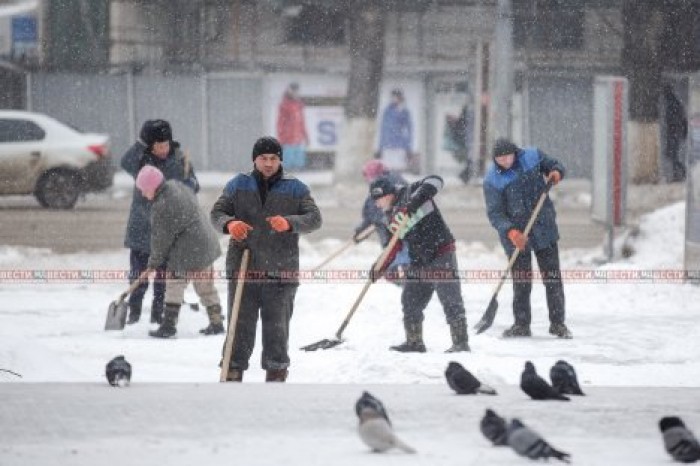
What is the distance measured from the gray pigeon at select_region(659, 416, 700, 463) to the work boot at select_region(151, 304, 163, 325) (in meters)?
5.84

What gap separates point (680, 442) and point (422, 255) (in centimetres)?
401

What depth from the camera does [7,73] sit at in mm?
21688

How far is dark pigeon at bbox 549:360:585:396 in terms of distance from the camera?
278 inches

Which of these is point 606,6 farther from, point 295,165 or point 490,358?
point 490,358

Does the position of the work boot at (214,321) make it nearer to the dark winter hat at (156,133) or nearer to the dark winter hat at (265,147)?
the dark winter hat at (156,133)

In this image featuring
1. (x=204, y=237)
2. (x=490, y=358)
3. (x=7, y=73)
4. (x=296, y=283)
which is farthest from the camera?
(x=7, y=73)

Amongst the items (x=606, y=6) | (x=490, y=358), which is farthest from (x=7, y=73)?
(x=490, y=358)

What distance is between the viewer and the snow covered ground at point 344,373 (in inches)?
233

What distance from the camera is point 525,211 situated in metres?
10.2

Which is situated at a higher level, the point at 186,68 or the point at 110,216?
the point at 186,68

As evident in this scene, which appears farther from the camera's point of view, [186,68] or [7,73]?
[186,68]

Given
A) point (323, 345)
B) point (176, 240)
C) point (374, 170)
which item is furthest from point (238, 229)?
point (374, 170)

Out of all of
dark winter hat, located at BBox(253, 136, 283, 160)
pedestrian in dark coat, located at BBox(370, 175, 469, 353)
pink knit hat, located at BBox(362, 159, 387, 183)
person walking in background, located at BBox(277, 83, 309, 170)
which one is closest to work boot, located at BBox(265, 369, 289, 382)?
dark winter hat, located at BBox(253, 136, 283, 160)

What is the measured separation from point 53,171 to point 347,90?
285 inches
